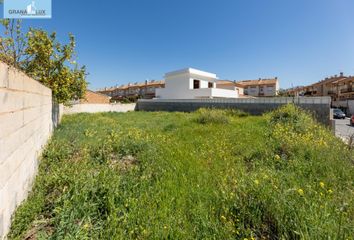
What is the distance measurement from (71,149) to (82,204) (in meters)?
2.76

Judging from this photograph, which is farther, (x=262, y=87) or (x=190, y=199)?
(x=262, y=87)

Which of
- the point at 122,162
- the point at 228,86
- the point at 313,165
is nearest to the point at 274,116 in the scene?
the point at 313,165

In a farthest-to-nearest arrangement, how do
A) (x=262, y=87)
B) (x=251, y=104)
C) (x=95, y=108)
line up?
(x=262, y=87) < (x=95, y=108) < (x=251, y=104)

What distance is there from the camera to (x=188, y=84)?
93.4ft

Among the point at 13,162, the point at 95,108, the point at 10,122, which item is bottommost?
the point at 13,162

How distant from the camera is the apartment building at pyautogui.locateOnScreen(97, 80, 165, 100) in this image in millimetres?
56250

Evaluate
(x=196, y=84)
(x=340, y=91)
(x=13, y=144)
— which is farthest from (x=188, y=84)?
(x=340, y=91)

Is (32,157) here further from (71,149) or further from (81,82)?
(81,82)

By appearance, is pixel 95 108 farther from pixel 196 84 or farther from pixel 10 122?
pixel 10 122

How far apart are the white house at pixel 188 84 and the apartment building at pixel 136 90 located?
21.7 m

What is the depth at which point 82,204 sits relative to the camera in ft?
8.07

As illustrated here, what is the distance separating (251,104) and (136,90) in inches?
2042

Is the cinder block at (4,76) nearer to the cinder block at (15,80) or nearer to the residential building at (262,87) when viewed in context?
the cinder block at (15,80)

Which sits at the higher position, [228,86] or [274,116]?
[228,86]
